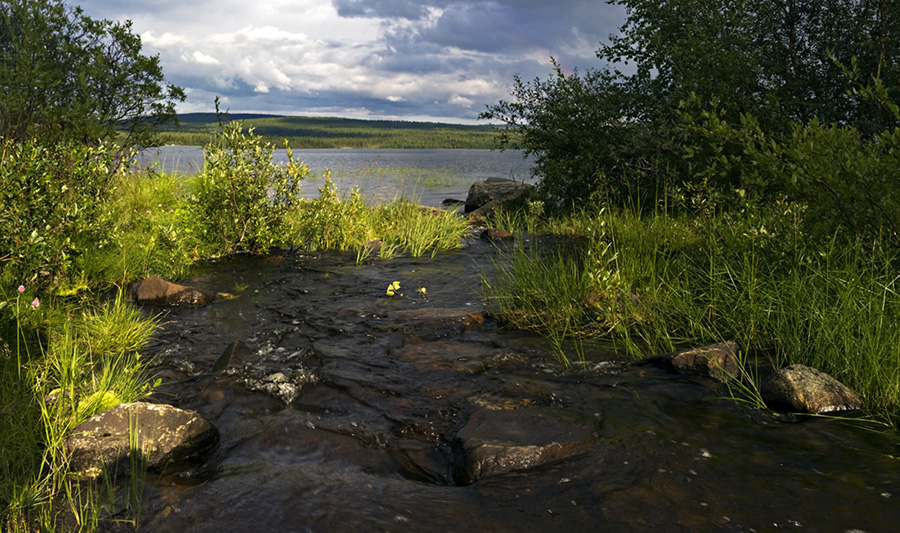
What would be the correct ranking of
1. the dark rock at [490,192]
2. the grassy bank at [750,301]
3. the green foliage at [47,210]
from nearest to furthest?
the grassy bank at [750,301], the green foliage at [47,210], the dark rock at [490,192]

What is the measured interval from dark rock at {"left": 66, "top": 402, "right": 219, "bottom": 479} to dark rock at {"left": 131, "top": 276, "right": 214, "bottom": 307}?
383cm

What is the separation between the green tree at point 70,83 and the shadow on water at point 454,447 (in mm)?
6166

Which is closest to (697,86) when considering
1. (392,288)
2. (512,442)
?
(392,288)

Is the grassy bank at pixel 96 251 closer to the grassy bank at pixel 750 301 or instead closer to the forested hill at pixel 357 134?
the grassy bank at pixel 750 301

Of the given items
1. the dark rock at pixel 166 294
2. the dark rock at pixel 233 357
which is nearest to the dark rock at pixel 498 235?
the dark rock at pixel 166 294

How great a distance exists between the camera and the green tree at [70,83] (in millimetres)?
9508

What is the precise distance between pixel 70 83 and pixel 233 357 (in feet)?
31.5

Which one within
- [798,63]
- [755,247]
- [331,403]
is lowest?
[331,403]

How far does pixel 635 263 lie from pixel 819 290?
2086mm

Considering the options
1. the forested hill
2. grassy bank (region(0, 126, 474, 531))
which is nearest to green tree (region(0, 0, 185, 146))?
grassy bank (region(0, 126, 474, 531))

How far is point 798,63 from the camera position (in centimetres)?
1230

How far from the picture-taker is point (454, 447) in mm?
4008

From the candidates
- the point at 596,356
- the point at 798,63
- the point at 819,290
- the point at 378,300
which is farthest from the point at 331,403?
the point at 798,63

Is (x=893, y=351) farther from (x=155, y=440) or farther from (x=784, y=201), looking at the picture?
(x=155, y=440)
